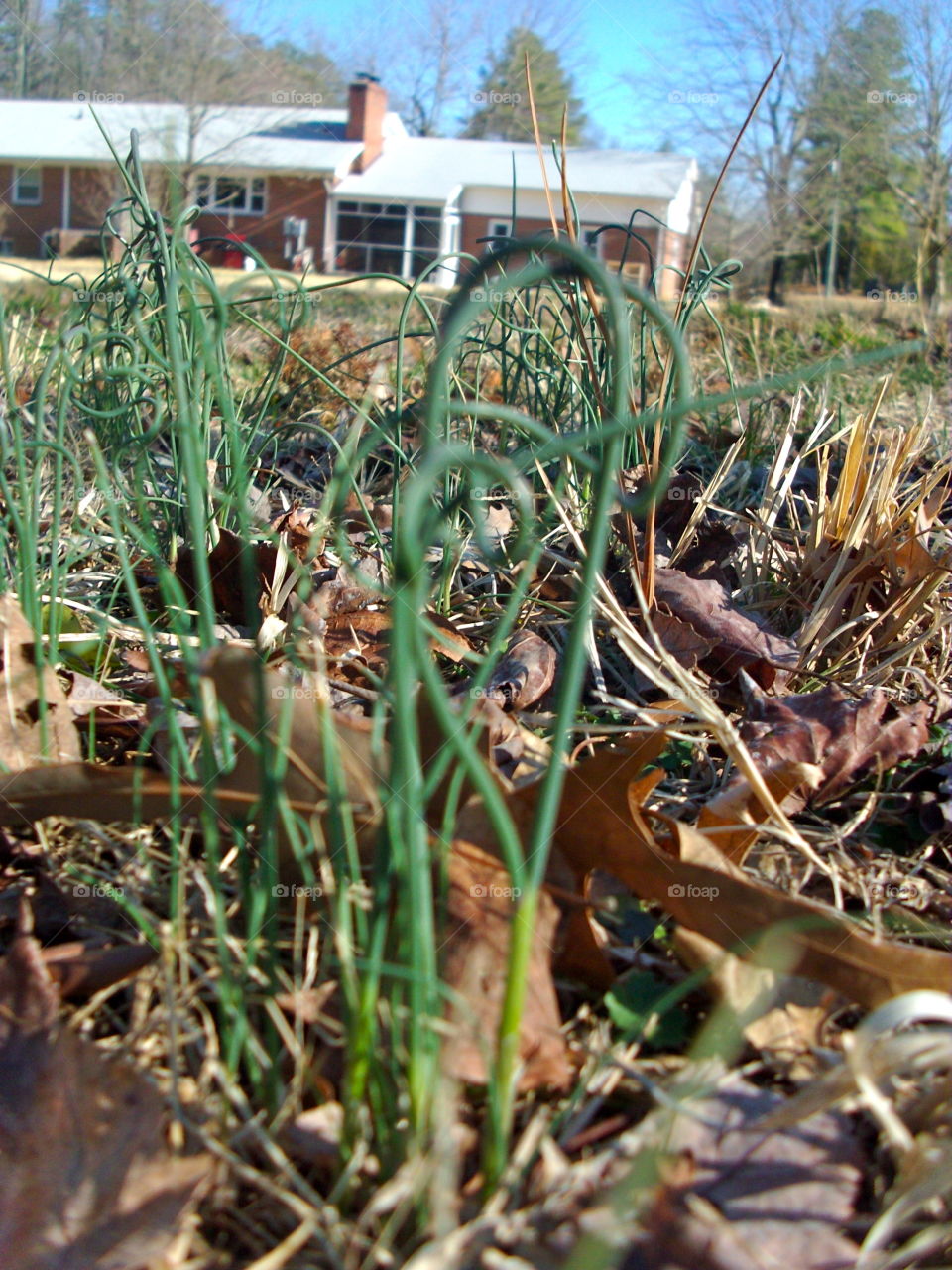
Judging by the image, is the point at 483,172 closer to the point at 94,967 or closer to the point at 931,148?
the point at 931,148

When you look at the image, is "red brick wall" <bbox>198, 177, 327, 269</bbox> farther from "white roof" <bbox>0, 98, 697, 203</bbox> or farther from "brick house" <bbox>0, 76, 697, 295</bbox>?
"white roof" <bbox>0, 98, 697, 203</bbox>

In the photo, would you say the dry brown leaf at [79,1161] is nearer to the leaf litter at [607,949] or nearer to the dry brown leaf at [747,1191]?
the leaf litter at [607,949]

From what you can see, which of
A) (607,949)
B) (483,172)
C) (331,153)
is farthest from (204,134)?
(607,949)

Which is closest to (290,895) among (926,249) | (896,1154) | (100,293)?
(896,1154)

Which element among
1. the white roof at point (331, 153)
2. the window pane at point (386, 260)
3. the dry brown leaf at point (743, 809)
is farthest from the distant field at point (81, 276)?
the window pane at point (386, 260)

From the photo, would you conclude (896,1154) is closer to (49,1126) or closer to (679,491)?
(49,1126)

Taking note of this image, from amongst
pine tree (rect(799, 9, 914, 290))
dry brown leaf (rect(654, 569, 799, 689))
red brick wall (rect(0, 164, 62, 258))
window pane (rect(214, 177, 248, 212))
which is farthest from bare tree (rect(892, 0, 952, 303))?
red brick wall (rect(0, 164, 62, 258))
